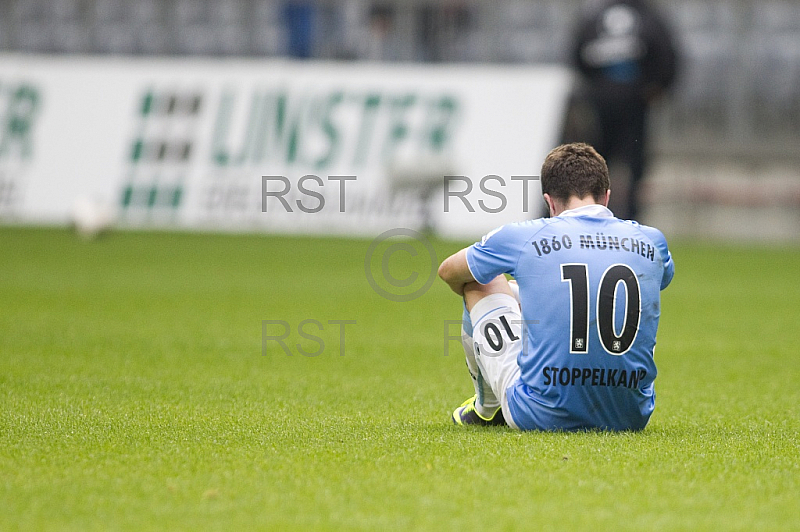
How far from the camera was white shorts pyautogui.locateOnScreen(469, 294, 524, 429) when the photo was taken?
4.12 metres

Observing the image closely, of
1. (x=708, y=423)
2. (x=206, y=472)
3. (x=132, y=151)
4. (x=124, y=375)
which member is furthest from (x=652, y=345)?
(x=132, y=151)

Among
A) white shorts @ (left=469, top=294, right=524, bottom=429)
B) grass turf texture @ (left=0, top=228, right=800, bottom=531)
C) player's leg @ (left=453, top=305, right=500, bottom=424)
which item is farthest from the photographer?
player's leg @ (left=453, top=305, right=500, bottom=424)

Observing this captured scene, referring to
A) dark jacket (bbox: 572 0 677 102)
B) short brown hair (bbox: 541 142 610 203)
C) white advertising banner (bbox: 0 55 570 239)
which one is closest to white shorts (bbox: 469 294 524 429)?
short brown hair (bbox: 541 142 610 203)

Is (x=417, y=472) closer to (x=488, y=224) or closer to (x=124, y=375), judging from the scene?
(x=124, y=375)

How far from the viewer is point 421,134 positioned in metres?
15.3

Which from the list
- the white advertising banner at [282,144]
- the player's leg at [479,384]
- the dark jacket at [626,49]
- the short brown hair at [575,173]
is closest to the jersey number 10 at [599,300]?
the short brown hair at [575,173]

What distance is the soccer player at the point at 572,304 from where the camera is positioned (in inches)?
156

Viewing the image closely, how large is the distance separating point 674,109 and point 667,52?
17.1 ft

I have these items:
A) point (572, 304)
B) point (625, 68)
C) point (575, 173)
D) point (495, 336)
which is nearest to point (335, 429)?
point (495, 336)

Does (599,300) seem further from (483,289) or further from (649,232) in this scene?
(483,289)

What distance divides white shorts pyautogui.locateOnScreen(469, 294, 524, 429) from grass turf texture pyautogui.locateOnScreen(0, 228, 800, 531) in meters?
0.19

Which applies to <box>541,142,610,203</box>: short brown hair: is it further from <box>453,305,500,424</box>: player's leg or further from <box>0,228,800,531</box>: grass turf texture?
<box>0,228,800,531</box>: grass turf texture

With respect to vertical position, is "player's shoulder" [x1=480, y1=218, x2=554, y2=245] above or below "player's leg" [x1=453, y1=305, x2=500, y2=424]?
above

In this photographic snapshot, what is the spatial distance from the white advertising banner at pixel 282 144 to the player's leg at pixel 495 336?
33.9ft
